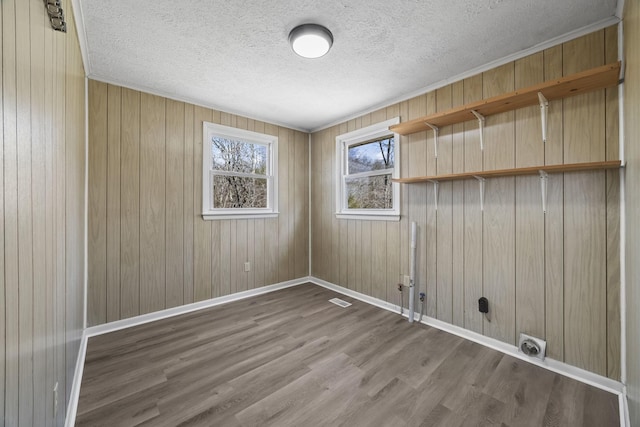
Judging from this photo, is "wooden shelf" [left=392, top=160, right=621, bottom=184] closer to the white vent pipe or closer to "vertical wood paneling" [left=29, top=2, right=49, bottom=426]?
the white vent pipe

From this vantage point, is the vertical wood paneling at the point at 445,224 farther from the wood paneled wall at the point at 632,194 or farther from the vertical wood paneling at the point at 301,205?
the vertical wood paneling at the point at 301,205

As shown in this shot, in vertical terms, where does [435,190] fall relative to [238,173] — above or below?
below

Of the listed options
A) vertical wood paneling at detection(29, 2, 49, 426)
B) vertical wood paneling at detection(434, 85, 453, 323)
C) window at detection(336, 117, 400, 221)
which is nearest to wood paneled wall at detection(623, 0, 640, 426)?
vertical wood paneling at detection(434, 85, 453, 323)

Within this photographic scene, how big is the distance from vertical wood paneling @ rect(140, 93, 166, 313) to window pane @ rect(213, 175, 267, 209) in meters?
0.63

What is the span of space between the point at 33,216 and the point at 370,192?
3.02 m

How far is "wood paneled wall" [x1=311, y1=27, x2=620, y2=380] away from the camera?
178 cm

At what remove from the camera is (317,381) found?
183 centimetres

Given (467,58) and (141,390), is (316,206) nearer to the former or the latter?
(467,58)

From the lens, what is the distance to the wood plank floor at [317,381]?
1.53 metres

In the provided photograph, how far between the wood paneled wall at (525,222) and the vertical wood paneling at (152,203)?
8.49 feet

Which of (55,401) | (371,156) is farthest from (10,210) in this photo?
(371,156)

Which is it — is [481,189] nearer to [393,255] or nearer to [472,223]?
[472,223]

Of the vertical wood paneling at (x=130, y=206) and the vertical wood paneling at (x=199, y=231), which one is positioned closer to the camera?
the vertical wood paneling at (x=130, y=206)

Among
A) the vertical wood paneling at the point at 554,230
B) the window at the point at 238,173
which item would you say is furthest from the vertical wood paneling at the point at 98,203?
the vertical wood paneling at the point at 554,230
